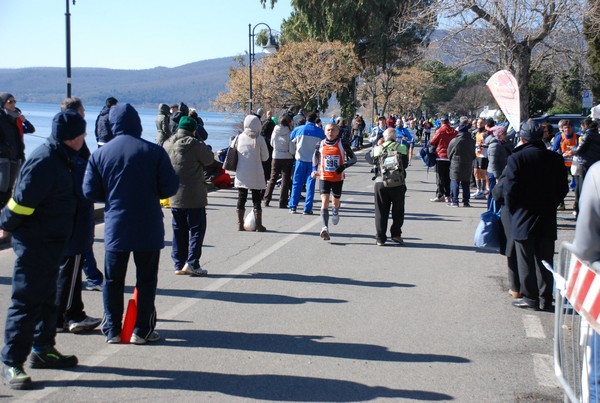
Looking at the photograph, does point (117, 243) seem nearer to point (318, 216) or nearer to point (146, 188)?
point (146, 188)

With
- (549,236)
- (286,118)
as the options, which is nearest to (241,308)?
(549,236)

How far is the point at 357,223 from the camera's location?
546 inches

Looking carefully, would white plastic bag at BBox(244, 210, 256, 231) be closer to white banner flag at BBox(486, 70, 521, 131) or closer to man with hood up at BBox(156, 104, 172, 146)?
man with hood up at BBox(156, 104, 172, 146)

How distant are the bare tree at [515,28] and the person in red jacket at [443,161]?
652 centimetres

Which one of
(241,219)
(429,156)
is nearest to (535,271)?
(241,219)

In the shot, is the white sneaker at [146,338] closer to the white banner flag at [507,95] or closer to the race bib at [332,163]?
the race bib at [332,163]

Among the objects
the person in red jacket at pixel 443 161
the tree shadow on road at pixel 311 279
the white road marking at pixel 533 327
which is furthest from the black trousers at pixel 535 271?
the person in red jacket at pixel 443 161

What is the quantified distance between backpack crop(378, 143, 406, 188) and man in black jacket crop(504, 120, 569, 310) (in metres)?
3.49

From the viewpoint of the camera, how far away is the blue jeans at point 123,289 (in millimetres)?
6094

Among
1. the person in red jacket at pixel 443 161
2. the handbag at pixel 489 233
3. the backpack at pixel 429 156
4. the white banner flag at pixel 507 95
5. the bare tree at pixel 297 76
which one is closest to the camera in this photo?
the handbag at pixel 489 233

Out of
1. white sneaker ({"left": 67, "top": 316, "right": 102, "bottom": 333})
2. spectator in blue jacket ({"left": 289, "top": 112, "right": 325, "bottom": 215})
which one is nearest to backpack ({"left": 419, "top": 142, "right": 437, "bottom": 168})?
spectator in blue jacket ({"left": 289, "top": 112, "right": 325, "bottom": 215})

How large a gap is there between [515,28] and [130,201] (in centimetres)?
2041

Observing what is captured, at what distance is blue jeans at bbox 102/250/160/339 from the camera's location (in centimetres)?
609

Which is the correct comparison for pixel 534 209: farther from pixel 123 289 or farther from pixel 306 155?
pixel 306 155
